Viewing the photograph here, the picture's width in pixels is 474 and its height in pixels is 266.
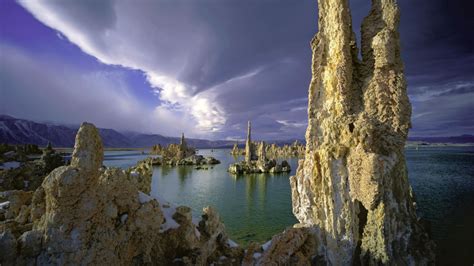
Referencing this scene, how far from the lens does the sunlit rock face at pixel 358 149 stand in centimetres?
1074

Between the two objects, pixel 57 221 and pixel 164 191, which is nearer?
pixel 57 221

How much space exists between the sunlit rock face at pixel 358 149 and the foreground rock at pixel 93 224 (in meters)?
5.85

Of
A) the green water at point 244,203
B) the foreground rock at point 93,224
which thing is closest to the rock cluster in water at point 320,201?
the foreground rock at point 93,224

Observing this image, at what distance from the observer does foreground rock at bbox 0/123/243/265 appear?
926 cm

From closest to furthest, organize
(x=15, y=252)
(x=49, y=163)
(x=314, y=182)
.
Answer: (x=15, y=252), (x=314, y=182), (x=49, y=163)

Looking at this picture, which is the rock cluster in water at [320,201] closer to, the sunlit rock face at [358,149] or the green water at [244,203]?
the sunlit rock face at [358,149]

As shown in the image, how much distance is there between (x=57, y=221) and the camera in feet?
31.0

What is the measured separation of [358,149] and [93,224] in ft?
38.1

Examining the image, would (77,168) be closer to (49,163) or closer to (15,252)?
(15,252)

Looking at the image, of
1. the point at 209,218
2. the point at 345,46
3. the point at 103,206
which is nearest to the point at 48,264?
the point at 103,206

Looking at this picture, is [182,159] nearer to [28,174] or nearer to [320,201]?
[28,174]

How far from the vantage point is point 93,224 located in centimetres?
994

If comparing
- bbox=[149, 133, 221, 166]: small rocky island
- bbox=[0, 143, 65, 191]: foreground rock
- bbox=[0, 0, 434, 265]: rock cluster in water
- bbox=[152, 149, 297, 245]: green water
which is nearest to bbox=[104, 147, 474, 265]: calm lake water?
bbox=[152, 149, 297, 245]: green water

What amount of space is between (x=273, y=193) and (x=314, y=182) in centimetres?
3227
